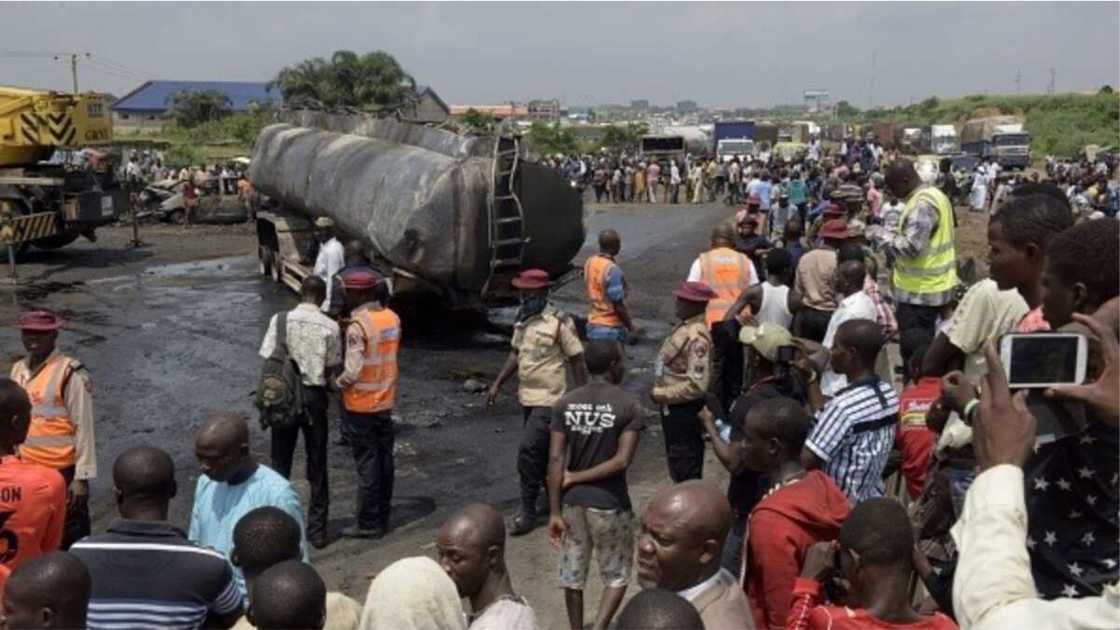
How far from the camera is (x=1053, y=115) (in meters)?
62.6

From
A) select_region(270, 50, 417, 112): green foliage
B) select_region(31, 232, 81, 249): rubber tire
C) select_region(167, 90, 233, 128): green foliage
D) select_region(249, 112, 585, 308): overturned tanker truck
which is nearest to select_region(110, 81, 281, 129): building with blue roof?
select_region(167, 90, 233, 128): green foliage

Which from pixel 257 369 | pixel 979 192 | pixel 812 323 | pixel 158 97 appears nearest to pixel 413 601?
pixel 812 323

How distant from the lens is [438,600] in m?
3.16

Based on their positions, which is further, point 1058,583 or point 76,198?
point 76,198

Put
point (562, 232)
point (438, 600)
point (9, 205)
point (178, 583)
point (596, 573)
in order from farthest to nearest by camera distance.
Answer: point (9, 205) → point (562, 232) → point (596, 573) → point (178, 583) → point (438, 600)

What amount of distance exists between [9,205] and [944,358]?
18.4m

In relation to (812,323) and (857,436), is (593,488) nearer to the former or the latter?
(857,436)

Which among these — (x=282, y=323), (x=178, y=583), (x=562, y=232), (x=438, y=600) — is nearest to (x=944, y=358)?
(x=438, y=600)

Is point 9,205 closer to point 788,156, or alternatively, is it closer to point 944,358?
point 944,358

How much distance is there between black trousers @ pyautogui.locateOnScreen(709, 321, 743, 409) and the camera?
8539mm

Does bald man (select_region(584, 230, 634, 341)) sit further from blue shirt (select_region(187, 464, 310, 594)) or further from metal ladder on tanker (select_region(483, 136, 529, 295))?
blue shirt (select_region(187, 464, 310, 594))

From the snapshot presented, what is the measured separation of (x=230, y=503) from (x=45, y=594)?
4.77ft

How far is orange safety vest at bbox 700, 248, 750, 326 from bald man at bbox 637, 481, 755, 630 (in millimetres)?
5450

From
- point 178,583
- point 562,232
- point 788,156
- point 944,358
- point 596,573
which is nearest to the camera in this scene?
point 178,583
